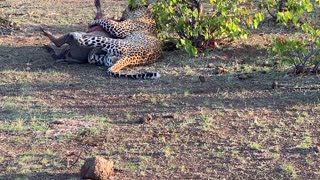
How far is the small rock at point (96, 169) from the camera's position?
16.2ft

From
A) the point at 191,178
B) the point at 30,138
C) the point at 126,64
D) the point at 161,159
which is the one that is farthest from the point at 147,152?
the point at 126,64

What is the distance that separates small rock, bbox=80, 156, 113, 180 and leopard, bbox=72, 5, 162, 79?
108 inches

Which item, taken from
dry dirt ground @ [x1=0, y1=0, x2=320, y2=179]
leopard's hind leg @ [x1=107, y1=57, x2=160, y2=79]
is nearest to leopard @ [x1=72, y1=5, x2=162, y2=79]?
leopard's hind leg @ [x1=107, y1=57, x2=160, y2=79]

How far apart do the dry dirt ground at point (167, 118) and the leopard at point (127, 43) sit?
131 millimetres

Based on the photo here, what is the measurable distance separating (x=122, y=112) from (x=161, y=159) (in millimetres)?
1275

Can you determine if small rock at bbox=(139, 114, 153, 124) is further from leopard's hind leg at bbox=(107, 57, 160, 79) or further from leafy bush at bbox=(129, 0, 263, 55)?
leafy bush at bbox=(129, 0, 263, 55)

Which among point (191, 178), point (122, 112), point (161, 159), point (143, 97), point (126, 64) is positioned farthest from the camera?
point (126, 64)

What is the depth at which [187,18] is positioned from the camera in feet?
28.5

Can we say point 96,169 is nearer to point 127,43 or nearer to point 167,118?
point 167,118

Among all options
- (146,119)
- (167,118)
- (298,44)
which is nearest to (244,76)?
(298,44)

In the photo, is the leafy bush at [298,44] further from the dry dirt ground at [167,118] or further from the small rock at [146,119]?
the small rock at [146,119]

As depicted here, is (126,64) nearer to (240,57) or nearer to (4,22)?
(240,57)

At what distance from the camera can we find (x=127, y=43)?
8.45 metres

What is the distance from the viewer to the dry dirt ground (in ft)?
17.3
